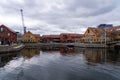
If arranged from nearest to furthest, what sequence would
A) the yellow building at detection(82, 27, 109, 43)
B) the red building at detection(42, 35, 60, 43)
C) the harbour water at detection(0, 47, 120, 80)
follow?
the harbour water at detection(0, 47, 120, 80), the yellow building at detection(82, 27, 109, 43), the red building at detection(42, 35, 60, 43)

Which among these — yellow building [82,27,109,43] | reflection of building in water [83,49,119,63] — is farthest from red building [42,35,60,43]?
reflection of building in water [83,49,119,63]

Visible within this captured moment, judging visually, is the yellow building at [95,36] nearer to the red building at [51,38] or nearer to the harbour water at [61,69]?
the red building at [51,38]

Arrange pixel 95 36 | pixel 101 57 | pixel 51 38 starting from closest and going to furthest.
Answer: pixel 101 57 < pixel 95 36 < pixel 51 38

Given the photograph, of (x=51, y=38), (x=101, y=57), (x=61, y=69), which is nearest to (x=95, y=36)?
(x=51, y=38)

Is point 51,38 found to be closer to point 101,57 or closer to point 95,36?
point 95,36

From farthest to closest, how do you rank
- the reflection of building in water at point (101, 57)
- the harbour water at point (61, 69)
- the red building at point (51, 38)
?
the red building at point (51, 38), the reflection of building in water at point (101, 57), the harbour water at point (61, 69)

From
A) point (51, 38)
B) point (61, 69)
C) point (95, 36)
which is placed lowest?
point (61, 69)

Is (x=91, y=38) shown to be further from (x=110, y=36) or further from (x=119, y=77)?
(x=119, y=77)

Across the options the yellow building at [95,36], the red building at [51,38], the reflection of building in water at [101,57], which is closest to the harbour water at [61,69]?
the reflection of building in water at [101,57]

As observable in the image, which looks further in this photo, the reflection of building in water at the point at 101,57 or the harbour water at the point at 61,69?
the reflection of building in water at the point at 101,57

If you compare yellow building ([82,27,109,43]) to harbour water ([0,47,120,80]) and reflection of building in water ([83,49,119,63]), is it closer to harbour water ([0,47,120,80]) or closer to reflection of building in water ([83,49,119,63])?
reflection of building in water ([83,49,119,63])

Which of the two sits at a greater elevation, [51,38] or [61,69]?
[51,38]

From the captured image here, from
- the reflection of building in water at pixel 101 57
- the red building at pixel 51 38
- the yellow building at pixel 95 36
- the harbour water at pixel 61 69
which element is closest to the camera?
the harbour water at pixel 61 69

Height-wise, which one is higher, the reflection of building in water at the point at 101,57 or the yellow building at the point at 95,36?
the yellow building at the point at 95,36
